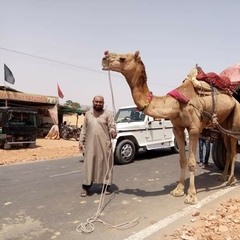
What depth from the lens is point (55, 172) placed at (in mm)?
8250

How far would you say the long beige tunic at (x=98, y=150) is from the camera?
536 centimetres

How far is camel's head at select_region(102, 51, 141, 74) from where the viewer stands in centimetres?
448

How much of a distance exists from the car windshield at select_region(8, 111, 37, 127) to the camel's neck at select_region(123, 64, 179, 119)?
455 inches

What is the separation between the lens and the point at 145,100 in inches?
187

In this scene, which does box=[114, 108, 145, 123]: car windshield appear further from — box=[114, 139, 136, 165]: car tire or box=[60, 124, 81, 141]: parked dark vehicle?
box=[60, 124, 81, 141]: parked dark vehicle

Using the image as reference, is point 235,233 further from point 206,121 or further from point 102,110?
point 102,110

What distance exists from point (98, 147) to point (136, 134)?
15.0 feet

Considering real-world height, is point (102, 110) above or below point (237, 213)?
above

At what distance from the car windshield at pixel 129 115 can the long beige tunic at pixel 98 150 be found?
15.7 feet

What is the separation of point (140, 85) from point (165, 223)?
91.4 inches

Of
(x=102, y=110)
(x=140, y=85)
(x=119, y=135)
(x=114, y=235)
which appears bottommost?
(x=114, y=235)

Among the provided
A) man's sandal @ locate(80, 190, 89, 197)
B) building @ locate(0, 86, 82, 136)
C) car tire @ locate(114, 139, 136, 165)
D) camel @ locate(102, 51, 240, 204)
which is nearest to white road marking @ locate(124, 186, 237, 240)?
camel @ locate(102, 51, 240, 204)

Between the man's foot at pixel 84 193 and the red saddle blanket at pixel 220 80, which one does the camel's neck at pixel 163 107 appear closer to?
the red saddle blanket at pixel 220 80

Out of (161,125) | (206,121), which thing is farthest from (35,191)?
(161,125)
